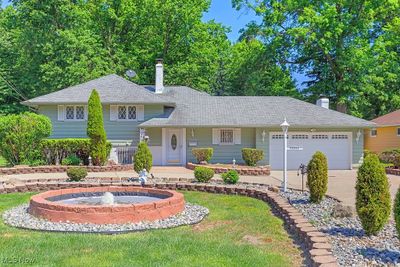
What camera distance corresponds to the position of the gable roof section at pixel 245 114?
21.0 metres

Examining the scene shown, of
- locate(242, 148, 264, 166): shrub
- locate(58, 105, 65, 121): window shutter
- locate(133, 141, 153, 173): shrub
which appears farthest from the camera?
locate(58, 105, 65, 121): window shutter

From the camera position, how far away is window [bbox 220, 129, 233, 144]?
71.8 ft

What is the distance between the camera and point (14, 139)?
17.7 metres

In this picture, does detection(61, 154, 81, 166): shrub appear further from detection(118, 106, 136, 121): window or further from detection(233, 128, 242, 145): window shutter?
detection(233, 128, 242, 145): window shutter

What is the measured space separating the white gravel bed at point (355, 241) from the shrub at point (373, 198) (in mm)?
276

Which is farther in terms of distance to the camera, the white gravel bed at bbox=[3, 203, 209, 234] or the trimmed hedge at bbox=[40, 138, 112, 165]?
the trimmed hedge at bbox=[40, 138, 112, 165]

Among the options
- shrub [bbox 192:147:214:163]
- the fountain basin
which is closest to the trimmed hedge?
shrub [bbox 192:147:214:163]

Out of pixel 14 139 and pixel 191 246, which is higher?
pixel 14 139

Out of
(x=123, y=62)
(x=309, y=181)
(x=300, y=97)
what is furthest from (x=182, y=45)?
(x=309, y=181)

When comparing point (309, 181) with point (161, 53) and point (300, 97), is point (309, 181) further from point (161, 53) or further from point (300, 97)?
point (161, 53)

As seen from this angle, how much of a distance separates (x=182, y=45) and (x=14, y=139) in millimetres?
20722

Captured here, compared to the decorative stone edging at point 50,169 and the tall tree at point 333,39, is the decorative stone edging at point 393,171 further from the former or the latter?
the decorative stone edging at point 50,169

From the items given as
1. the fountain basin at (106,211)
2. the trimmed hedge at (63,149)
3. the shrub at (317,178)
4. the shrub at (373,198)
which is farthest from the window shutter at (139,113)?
the shrub at (373,198)

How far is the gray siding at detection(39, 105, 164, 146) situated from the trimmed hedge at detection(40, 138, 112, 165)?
2.91 metres
